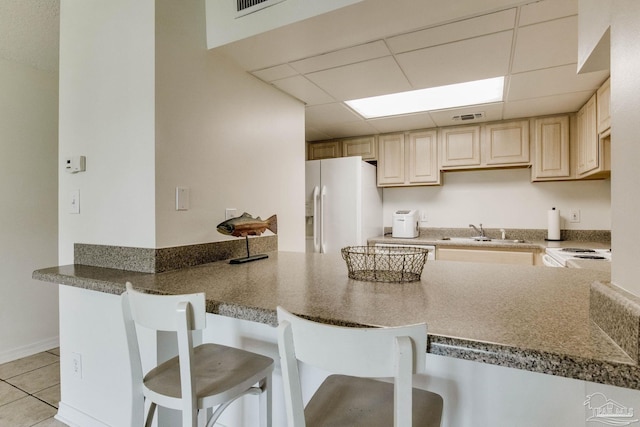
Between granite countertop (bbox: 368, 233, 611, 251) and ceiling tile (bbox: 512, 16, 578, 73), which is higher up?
ceiling tile (bbox: 512, 16, 578, 73)

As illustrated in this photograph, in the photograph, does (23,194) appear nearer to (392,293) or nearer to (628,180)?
(392,293)

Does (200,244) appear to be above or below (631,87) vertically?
below

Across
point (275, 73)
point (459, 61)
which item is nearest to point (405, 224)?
point (459, 61)

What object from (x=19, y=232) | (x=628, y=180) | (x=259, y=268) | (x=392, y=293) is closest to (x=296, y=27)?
(x=259, y=268)

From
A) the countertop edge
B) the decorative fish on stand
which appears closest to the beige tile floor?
the decorative fish on stand

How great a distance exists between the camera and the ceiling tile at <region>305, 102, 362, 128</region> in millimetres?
2928

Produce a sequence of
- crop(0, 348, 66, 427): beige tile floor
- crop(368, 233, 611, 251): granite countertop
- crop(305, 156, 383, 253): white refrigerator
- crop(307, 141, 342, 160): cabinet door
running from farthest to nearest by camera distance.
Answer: crop(307, 141, 342, 160): cabinet door < crop(305, 156, 383, 253): white refrigerator < crop(368, 233, 611, 251): granite countertop < crop(0, 348, 66, 427): beige tile floor

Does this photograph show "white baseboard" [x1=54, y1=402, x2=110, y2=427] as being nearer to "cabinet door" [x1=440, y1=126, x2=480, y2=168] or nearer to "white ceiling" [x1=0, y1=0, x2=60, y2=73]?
"white ceiling" [x1=0, y1=0, x2=60, y2=73]

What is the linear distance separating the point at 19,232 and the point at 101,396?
1.97 m

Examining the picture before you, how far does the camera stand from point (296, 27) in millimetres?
1630

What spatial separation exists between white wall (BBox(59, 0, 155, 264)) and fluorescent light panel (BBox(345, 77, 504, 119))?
Result: 1721mm

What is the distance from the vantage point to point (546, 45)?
5.92 feet

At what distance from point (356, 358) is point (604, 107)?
2786 millimetres

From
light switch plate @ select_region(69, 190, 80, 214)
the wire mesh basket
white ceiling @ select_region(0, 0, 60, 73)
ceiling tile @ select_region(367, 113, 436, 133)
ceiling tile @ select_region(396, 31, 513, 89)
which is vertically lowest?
the wire mesh basket
